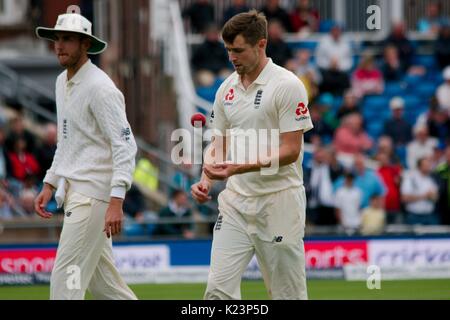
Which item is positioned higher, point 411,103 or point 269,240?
point 269,240

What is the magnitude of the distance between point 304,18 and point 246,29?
660 inches

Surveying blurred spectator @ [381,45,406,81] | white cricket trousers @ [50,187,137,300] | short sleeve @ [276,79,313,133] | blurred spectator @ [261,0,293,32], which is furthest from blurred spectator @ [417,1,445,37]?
white cricket trousers @ [50,187,137,300]

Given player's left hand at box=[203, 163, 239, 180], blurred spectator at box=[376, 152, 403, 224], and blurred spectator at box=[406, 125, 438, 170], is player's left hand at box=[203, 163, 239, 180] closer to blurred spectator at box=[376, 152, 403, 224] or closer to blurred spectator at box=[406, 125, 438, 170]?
blurred spectator at box=[376, 152, 403, 224]

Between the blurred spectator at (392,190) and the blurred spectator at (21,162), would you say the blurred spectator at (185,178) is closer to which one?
the blurred spectator at (21,162)

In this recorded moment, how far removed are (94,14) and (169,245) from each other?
8226 mm

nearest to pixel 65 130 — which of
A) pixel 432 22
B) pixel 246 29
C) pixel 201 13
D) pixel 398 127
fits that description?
pixel 246 29

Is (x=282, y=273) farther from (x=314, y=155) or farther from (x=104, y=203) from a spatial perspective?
(x=314, y=155)

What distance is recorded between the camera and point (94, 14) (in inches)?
1018

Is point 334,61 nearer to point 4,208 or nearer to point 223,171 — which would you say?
point 4,208

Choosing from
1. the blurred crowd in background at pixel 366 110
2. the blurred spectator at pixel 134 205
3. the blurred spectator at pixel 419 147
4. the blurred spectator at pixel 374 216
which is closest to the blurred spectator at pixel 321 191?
the blurred crowd in background at pixel 366 110

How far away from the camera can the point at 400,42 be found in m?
24.7

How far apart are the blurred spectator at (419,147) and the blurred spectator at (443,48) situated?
11.5 ft
